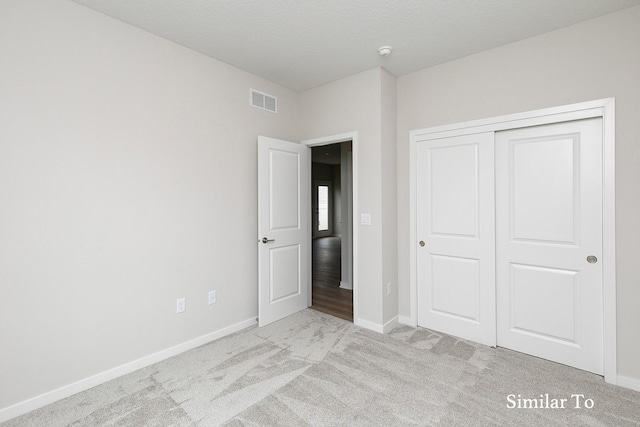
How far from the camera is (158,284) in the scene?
8.61 ft

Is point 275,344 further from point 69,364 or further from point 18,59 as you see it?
point 18,59

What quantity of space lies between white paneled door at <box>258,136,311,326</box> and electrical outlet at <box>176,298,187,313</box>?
2.53 feet

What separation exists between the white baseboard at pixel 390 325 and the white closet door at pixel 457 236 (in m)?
0.27

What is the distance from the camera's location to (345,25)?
2439mm

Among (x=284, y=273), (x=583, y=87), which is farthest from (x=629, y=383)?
(x=284, y=273)

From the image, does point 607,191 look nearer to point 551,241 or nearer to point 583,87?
point 551,241

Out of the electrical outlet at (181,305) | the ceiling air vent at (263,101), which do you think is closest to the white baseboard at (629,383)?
the electrical outlet at (181,305)

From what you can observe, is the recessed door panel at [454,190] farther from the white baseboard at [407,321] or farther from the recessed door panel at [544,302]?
the white baseboard at [407,321]

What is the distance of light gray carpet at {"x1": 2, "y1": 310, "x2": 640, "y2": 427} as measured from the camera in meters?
1.88

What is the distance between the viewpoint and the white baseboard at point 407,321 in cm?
330

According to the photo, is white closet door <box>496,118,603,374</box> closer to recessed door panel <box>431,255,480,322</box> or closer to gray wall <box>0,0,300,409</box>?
recessed door panel <box>431,255,480,322</box>

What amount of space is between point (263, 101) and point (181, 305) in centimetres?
233

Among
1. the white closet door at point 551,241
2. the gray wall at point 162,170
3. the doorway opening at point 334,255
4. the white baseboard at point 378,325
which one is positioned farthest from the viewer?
the doorway opening at point 334,255

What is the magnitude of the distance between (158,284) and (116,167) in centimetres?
103
